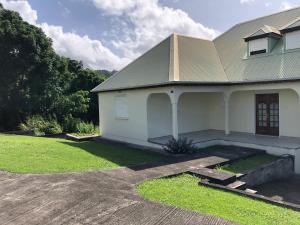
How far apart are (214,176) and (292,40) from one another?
842 cm

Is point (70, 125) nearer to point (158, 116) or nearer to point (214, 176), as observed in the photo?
point (158, 116)

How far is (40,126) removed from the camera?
22812mm

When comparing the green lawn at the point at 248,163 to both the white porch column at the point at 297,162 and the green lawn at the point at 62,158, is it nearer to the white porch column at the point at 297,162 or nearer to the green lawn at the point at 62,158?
the white porch column at the point at 297,162

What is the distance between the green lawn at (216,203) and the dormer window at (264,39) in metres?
9.30

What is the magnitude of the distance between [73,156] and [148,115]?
170 inches

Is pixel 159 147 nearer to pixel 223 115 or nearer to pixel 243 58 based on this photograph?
pixel 223 115

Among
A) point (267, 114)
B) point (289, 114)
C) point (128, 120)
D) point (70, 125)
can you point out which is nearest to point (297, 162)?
point (289, 114)

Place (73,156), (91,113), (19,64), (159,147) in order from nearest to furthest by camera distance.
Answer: (73,156)
(159,147)
(19,64)
(91,113)

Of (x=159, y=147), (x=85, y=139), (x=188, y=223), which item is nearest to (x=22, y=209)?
(x=188, y=223)

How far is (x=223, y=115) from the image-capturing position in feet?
56.2

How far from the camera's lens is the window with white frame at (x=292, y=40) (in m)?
14.0

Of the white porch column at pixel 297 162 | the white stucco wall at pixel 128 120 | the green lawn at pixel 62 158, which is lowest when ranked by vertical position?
the white porch column at pixel 297 162

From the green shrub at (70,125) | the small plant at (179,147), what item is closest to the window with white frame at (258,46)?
the small plant at (179,147)

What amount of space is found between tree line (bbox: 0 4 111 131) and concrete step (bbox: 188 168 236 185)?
16847 mm
